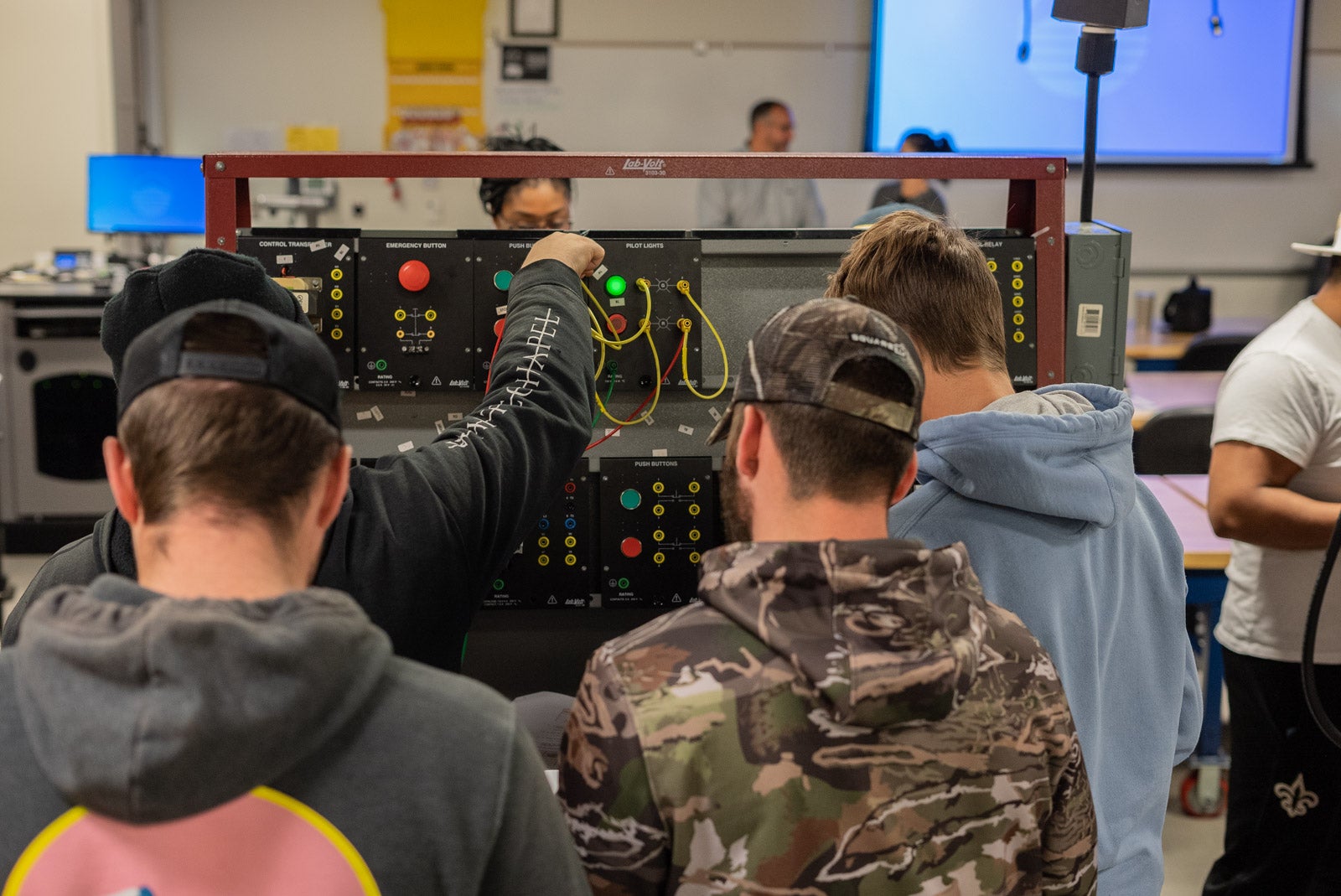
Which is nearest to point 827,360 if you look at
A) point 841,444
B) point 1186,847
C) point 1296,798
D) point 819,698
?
point 841,444

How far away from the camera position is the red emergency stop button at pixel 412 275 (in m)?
1.76

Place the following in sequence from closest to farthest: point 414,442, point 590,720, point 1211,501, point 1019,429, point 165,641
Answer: point 165,641 < point 590,720 < point 1019,429 < point 414,442 < point 1211,501

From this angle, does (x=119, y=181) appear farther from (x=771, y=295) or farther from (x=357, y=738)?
(x=357, y=738)

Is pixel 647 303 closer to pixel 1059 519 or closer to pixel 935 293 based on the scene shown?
pixel 935 293

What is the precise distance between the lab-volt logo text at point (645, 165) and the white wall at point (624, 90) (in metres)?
4.16

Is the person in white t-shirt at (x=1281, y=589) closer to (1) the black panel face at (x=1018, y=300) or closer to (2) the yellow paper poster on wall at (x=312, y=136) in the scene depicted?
(1) the black panel face at (x=1018, y=300)

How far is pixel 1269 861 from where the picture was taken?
2215 millimetres

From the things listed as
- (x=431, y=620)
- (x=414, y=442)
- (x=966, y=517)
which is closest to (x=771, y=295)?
(x=414, y=442)

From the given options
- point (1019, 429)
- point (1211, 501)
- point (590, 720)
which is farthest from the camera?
point (1211, 501)

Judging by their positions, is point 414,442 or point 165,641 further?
point 414,442

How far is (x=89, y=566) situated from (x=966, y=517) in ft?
2.96

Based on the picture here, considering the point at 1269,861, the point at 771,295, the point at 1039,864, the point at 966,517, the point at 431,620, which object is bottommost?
the point at 1269,861

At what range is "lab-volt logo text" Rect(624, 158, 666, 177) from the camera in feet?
5.79

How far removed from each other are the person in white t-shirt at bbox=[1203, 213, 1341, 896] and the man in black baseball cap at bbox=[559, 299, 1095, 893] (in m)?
1.27
